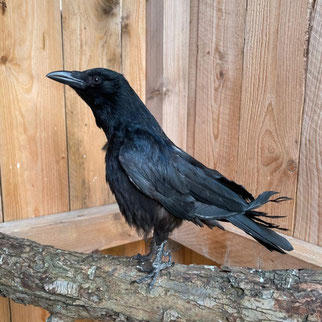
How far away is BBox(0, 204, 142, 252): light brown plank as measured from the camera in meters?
1.64

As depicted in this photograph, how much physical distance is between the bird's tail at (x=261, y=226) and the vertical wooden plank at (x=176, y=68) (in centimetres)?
77

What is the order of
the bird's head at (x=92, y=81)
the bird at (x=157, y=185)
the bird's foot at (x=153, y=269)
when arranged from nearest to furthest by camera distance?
1. the bird's foot at (x=153, y=269)
2. the bird at (x=157, y=185)
3. the bird's head at (x=92, y=81)

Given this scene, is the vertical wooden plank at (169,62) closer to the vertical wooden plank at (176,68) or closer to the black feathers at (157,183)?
the vertical wooden plank at (176,68)

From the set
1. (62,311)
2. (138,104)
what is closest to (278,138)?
(138,104)

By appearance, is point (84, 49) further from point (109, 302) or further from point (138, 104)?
point (109, 302)

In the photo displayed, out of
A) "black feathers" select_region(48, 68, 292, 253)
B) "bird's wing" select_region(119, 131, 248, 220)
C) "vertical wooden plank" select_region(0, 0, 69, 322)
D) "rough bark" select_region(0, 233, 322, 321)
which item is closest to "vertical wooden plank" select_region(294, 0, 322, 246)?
"black feathers" select_region(48, 68, 292, 253)

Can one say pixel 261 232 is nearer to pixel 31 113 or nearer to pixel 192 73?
pixel 192 73

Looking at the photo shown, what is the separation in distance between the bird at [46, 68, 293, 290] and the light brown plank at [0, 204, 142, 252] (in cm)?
46

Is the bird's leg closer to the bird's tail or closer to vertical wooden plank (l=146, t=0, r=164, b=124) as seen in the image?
the bird's tail

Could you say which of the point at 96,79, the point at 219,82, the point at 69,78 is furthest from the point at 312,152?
the point at 69,78

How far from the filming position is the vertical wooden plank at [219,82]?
65.9 inches

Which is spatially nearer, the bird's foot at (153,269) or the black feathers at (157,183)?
the bird's foot at (153,269)

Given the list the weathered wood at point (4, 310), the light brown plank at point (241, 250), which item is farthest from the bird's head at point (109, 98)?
the weathered wood at point (4, 310)

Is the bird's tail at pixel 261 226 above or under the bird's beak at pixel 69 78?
under
